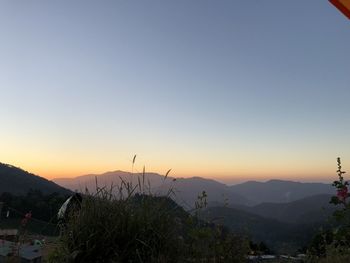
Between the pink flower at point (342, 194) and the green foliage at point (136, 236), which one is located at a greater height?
the pink flower at point (342, 194)

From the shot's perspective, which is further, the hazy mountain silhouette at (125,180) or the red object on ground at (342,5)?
the hazy mountain silhouette at (125,180)

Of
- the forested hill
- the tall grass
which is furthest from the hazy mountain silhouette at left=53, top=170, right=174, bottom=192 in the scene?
the forested hill

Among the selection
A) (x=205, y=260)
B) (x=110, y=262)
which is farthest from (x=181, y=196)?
(x=110, y=262)

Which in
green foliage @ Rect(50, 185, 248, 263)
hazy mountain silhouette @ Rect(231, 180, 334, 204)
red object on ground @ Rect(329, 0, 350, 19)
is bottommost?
green foliage @ Rect(50, 185, 248, 263)

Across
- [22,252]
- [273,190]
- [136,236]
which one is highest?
[273,190]

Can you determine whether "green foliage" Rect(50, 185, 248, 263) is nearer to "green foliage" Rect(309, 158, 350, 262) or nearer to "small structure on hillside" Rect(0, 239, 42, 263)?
"small structure on hillside" Rect(0, 239, 42, 263)

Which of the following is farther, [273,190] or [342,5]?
[273,190]

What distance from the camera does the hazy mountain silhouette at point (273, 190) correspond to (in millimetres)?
120875

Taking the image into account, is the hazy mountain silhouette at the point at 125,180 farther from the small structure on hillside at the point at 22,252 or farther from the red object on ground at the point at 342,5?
the red object on ground at the point at 342,5

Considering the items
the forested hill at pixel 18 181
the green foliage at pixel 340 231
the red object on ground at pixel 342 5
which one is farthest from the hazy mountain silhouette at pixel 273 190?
the red object on ground at pixel 342 5

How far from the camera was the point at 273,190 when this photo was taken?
5689 inches

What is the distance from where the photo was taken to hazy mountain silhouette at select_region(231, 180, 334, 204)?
4759 inches

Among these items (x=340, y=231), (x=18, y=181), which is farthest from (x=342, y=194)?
(x=18, y=181)

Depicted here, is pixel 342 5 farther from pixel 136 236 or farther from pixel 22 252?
pixel 22 252
